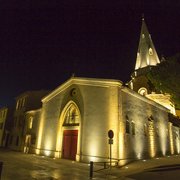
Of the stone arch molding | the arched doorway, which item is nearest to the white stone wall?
the arched doorway

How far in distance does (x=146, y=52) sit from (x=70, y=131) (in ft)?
92.7

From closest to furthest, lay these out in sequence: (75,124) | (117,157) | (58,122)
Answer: (117,157), (75,124), (58,122)

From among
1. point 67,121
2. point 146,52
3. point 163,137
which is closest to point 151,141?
point 163,137

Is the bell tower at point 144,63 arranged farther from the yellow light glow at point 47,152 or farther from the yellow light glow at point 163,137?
the yellow light glow at point 47,152

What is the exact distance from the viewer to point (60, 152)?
866 inches

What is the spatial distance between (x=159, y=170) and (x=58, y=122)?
1233cm

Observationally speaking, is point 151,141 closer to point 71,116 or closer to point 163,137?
point 163,137

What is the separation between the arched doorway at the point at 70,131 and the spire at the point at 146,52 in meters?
23.8

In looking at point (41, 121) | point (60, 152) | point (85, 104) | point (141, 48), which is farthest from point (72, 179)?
point (141, 48)

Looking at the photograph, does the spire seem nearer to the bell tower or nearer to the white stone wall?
the bell tower

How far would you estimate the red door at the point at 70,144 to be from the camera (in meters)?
20.8

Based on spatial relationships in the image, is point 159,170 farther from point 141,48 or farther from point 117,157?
point 141,48

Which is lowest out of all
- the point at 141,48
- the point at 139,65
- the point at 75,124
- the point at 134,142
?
the point at 134,142

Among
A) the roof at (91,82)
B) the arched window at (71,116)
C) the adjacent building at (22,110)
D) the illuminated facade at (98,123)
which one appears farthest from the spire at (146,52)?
→ the arched window at (71,116)
